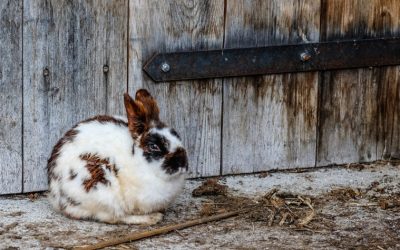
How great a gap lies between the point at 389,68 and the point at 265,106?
0.76 metres

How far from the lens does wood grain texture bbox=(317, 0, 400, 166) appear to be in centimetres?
564

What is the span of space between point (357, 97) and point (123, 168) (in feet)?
5.31

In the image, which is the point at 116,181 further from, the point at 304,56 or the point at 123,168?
the point at 304,56

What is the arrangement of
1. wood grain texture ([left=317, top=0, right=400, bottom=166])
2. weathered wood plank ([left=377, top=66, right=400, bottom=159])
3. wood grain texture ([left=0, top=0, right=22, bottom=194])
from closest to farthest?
wood grain texture ([left=0, top=0, right=22, bottom=194]) → wood grain texture ([left=317, top=0, right=400, bottom=166]) → weathered wood plank ([left=377, top=66, right=400, bottom=159])

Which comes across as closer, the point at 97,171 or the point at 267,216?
the point at 97,171

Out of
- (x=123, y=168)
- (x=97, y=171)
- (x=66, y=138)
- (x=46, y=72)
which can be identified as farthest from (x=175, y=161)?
(x=46, y=72)

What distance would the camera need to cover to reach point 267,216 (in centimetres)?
508

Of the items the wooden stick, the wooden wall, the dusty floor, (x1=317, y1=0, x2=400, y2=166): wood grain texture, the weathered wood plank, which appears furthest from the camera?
the weathered wood plank

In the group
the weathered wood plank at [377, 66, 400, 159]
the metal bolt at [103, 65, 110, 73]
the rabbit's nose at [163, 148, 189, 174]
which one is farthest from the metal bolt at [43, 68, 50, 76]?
the weathered wood plank at [377, 66, 400, 159]

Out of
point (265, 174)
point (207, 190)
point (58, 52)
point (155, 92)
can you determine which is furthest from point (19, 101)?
point (265, 174)

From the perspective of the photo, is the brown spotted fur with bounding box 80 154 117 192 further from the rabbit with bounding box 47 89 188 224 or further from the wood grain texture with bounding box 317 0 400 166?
the wood grain texture with bounding box 317 0 400 166

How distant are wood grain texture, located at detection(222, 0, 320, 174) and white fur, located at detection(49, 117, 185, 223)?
2.58ft

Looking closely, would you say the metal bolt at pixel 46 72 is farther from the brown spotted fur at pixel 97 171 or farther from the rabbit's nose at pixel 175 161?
the rabbit's nose at pixel 175 161

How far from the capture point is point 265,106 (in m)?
5.62
